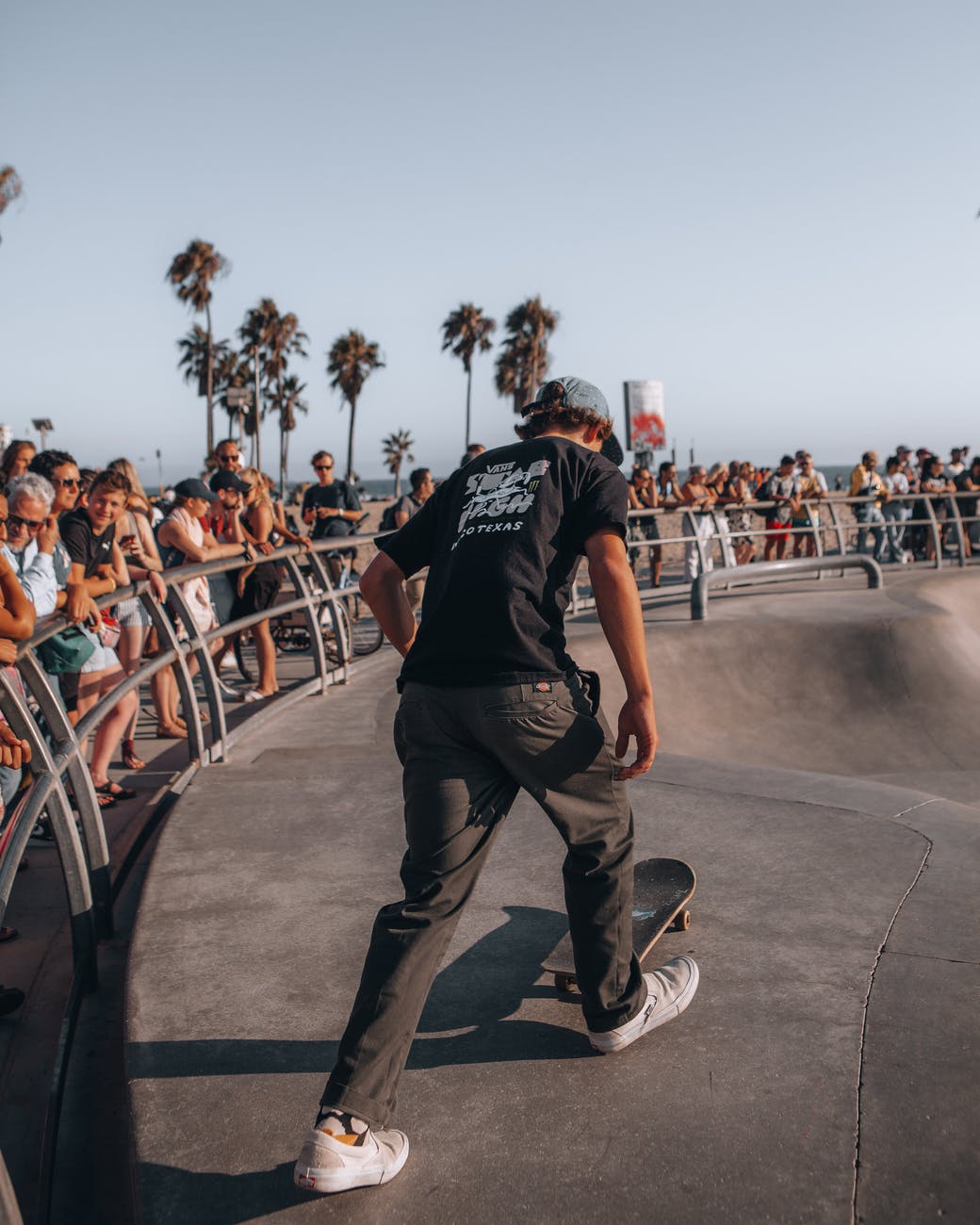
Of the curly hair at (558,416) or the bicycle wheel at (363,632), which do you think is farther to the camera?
the bicycle wheel at (363,632)

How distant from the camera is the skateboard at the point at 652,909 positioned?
10.3 feet

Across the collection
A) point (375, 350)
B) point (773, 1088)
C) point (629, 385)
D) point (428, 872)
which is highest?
point (375, 350)

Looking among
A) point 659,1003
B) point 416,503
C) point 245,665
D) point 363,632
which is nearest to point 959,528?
point 416,503

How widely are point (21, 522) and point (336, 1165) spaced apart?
132 inches

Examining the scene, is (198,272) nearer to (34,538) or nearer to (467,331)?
(467,331)

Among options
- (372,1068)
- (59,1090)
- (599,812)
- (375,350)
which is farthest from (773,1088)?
(375,350)

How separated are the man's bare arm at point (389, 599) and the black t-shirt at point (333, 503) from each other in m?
8.06

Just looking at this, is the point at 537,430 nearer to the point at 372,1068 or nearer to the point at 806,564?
the point at 372,1068

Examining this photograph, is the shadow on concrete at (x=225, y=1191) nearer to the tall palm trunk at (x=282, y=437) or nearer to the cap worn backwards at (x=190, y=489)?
the cap worn backwards at (x=190, y=489)

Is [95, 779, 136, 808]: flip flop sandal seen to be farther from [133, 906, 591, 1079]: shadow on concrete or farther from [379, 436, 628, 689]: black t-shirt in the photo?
[379, 436, 628, 689]: black t-shirt

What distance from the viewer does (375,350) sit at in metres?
74.7

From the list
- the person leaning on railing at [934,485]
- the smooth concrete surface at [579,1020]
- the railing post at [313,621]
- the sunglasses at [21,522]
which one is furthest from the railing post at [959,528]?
the sunglasses at [21,522]

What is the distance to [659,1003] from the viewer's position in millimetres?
2852

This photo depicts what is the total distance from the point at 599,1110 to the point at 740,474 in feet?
47.3
